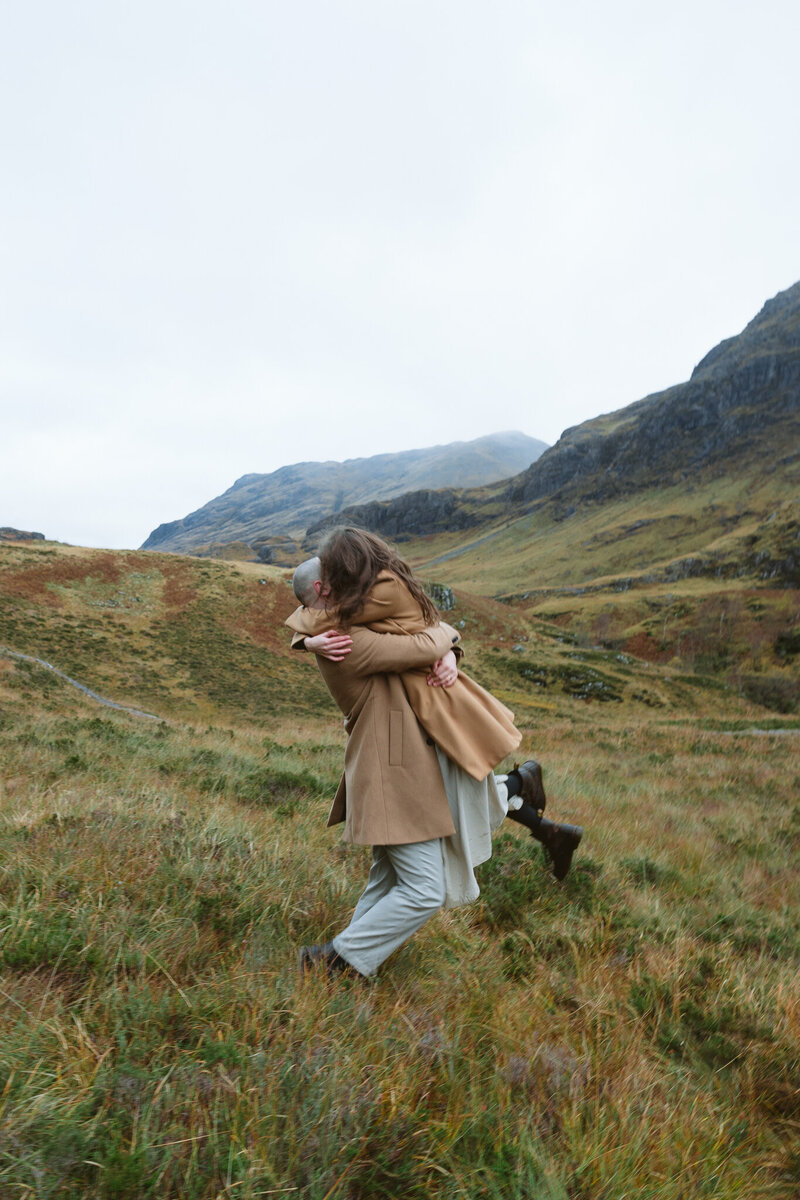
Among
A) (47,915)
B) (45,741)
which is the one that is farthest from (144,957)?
(45,741)

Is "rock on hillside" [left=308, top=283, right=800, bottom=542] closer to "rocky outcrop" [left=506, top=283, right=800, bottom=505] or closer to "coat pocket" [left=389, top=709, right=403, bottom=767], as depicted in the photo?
"rocky outcrop" [left=506, top=283, right=800, bottom=505]

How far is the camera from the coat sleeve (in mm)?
2297

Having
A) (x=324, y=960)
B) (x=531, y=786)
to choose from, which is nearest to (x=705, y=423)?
(x=531, y=786)

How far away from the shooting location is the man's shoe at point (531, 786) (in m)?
3.29

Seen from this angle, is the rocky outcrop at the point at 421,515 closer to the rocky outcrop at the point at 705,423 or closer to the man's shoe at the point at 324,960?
the rocky outcrop at the point at 705,423

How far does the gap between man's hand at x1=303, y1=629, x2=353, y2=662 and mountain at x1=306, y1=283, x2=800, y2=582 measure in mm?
82769

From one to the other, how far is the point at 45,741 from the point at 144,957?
5.06 m

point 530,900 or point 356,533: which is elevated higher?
point 356,533

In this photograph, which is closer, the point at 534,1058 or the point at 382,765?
the point at 534,1058

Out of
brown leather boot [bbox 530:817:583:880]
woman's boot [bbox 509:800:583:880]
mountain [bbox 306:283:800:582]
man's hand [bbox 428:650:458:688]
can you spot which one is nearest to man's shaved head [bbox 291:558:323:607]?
man's hand [bbox 428:650:458:688]

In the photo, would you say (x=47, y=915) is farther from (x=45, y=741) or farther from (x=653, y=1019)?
(x=45, y=741)

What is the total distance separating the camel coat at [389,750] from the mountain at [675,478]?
82.5 metres

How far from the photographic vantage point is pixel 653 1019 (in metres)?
2.39

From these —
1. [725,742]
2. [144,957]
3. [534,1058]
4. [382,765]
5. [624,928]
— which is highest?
[382,765]
